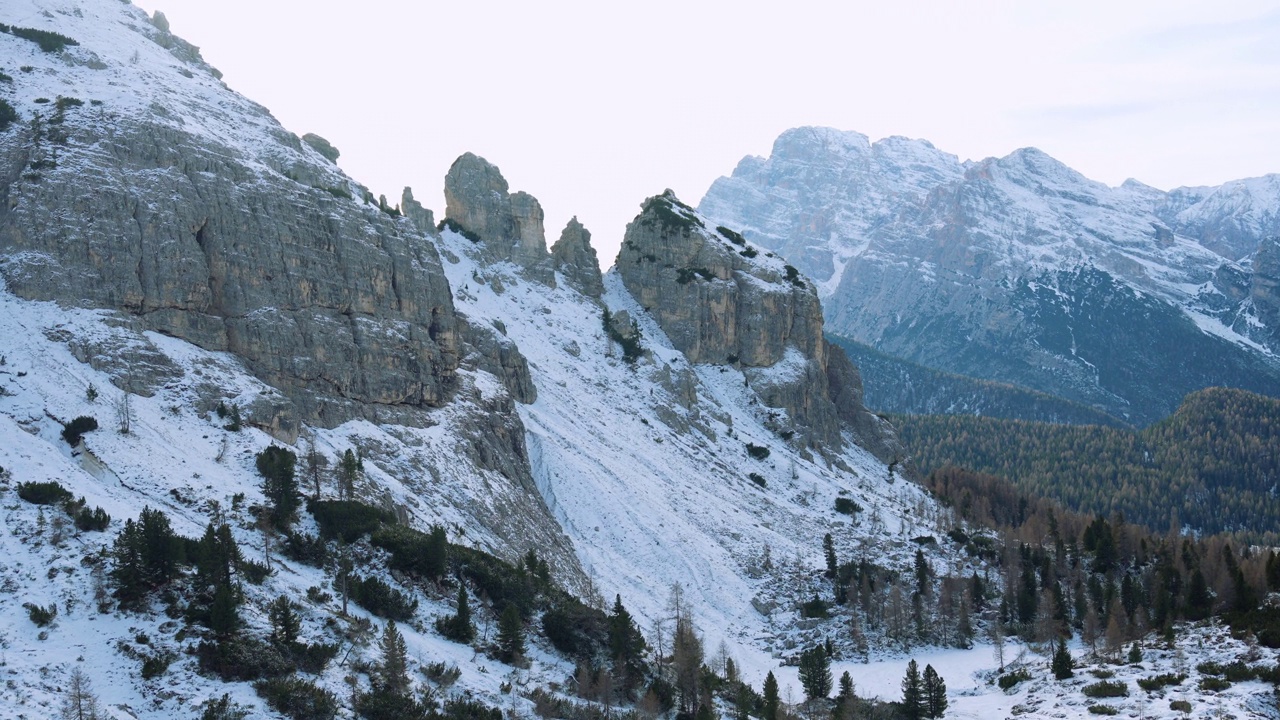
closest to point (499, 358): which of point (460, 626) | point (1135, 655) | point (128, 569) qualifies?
point (460, 626)

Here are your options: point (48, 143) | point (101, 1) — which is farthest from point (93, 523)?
point (101, 1)

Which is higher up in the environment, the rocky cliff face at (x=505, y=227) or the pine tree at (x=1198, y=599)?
the rocky cliff face at (x=505, y=227)

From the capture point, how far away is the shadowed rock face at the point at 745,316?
151m

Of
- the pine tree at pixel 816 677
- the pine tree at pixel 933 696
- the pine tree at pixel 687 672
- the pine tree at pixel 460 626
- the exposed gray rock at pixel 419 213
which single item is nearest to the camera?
the pine tree at pixel 460 626

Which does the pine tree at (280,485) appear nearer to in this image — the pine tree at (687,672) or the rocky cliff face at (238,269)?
the rocky cliff face at (238,269)

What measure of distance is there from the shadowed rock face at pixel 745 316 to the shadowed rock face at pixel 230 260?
209 ft

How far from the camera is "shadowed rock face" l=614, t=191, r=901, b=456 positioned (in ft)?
496

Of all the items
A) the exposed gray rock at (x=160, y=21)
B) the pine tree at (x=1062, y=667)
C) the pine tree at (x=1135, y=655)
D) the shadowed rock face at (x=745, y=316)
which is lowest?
the pine tree at (x=1062, y=667)

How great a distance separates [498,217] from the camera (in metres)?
147

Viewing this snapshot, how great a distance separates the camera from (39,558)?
165ft

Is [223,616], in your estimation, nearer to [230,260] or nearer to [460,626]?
[460,626]

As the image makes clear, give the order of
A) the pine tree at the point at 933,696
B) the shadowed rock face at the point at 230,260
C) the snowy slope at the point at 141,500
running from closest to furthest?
the snowy slope at the point at 141,500
the pine tree at the point at 933,696
the shadowed rock face at the point at 230,260

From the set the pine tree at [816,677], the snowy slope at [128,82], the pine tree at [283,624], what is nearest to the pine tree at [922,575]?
the pine tree at [816,677]

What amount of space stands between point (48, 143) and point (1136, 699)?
89.0m
